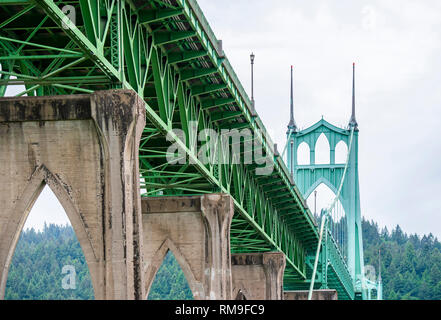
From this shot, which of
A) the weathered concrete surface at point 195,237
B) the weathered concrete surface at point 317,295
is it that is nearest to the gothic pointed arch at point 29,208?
the weathered concrete surface at point 195,237

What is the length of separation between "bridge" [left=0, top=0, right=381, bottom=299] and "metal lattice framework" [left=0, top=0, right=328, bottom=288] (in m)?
0.06

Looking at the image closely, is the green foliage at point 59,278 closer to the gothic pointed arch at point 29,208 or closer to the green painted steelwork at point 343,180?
the green painted steelwork at point 343,180

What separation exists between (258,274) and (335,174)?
186 feet

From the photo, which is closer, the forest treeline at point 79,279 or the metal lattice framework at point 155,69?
the metal lattice framework at point 155,69

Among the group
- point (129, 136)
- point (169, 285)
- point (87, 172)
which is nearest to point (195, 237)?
point (87, 172)

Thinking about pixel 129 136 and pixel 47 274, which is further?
pixel 47 274

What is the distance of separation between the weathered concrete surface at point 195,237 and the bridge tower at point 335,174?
243ft

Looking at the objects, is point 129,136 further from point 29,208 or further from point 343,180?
point 343,180

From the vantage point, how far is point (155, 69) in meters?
35.8

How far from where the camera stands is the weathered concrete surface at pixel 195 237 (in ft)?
153

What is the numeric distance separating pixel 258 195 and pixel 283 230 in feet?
56.3
